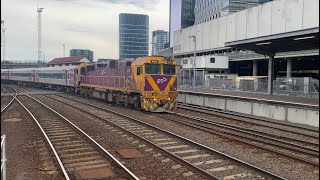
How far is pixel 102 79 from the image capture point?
30.6 metres

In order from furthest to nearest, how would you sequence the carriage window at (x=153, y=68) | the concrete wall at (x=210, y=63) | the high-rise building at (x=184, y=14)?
the high-rise building at (x=184, y=14)
the concrete wall at (x=210, y=63)
the carriage window at (x=153, y=68)

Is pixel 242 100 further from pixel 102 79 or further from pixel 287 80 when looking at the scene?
pixel 102 79

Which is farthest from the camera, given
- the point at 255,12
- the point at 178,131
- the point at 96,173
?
the point at 255,12

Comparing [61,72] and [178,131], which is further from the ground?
[61,72]

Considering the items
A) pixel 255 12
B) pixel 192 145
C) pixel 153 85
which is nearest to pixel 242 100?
pixel 153 85

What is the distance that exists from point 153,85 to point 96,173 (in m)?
13.7

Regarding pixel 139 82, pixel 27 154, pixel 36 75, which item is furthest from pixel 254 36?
pixel 27 154

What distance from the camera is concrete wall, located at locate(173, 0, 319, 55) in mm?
53625

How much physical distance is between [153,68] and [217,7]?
79821mm

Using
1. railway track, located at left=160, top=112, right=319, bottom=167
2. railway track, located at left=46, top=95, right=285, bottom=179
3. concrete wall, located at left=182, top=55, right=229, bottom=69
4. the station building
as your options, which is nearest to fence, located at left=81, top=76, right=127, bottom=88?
railway track, located at left=160, top=112, right=319, bottom=167

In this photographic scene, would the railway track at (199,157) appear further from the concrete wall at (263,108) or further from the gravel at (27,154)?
the concrete wall at (263,108)

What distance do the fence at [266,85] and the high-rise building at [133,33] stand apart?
32.0 ft

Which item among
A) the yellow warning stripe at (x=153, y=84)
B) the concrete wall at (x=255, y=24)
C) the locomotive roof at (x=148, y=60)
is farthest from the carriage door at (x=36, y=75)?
the yellow warning stripe at (x=153, y=84)

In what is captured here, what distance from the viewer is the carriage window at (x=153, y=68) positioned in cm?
2291
